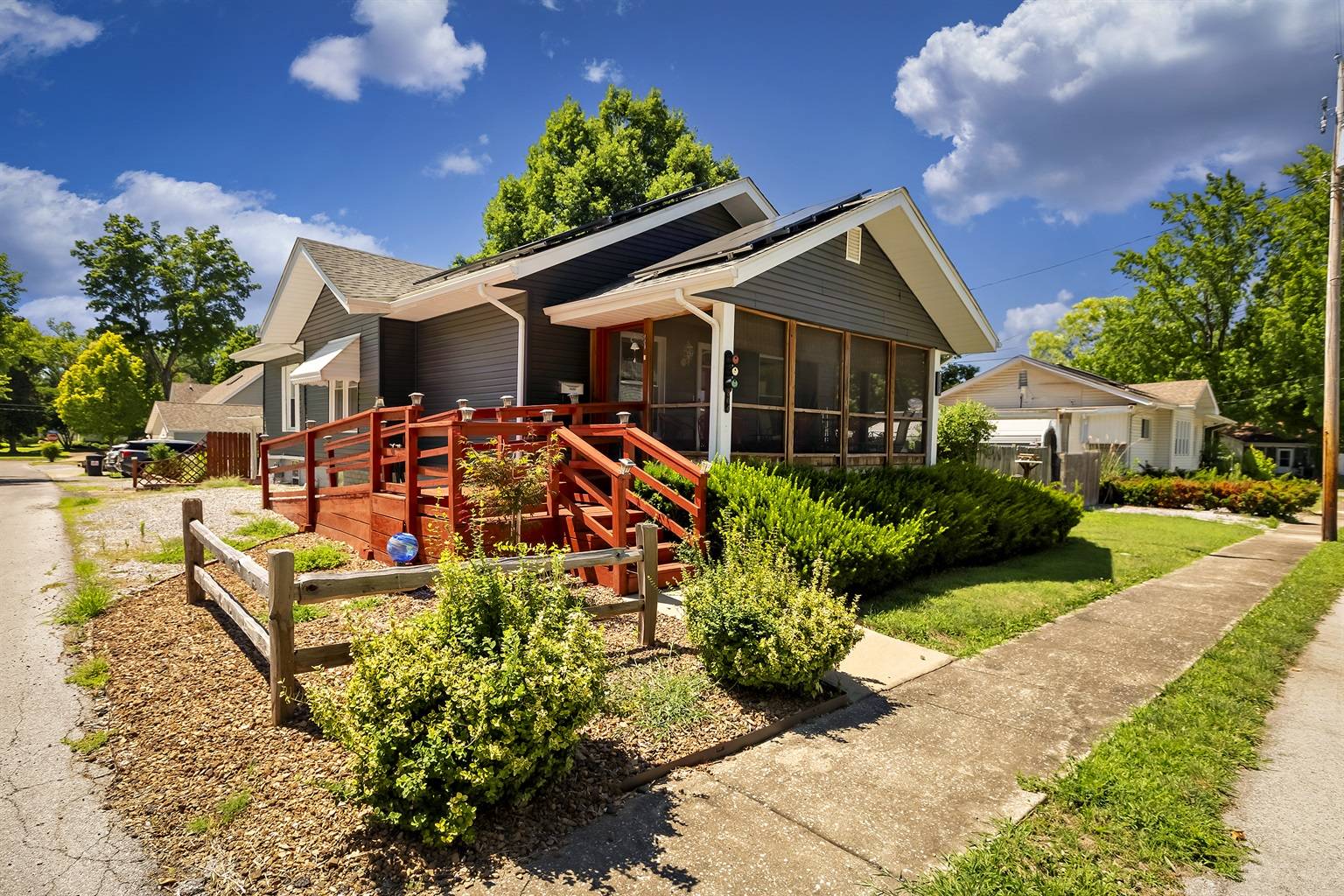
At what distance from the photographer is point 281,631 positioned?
3.57 m

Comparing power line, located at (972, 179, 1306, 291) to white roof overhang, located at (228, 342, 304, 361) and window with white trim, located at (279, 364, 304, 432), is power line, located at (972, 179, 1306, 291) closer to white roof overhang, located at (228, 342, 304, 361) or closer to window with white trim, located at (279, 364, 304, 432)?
white roof overhang, located at (228, 342, 304, 361)

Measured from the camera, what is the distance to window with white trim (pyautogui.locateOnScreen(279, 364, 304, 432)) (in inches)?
652

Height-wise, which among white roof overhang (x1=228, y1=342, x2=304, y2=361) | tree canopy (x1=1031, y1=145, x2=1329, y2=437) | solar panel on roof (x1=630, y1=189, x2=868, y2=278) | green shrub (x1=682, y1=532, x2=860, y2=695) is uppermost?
tree canopy (x1=1031, y1=145, x2=1329, y2=437)

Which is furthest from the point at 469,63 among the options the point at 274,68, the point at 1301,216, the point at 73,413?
the point at 73,413

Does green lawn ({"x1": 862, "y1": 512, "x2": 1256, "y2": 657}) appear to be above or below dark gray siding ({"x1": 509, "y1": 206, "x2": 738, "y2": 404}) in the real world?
below

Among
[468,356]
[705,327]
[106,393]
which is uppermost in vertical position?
[106,393]

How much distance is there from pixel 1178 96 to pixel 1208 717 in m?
17.5

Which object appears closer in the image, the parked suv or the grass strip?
the grass strip

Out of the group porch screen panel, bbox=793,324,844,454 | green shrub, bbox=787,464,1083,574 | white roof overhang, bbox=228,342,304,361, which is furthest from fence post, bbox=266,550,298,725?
white roof overhang, bbox=228,342,304,361

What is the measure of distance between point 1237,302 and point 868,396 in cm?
3369

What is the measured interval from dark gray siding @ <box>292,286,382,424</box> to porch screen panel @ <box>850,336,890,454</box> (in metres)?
8.85

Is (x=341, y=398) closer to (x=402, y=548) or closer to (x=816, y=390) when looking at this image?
(x=402, y=548)

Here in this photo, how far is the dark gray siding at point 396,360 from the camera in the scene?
12297mm

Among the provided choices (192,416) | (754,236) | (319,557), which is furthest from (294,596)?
(192,416)
